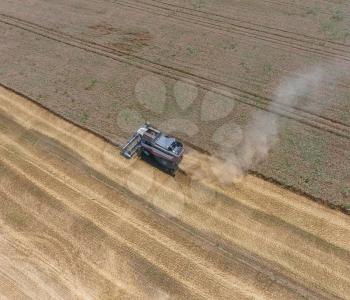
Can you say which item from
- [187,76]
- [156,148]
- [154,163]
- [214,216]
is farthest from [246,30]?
[214,216]

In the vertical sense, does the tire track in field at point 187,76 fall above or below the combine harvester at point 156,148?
above

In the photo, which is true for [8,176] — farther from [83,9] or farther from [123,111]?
[83,9]

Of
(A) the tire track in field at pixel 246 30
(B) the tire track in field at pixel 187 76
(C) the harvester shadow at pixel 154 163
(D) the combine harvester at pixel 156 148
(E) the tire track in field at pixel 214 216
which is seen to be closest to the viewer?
(E) the tire track in field at pixel 214 216

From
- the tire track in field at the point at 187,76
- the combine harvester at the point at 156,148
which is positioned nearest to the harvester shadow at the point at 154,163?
the combine harvester at the point at 156,148

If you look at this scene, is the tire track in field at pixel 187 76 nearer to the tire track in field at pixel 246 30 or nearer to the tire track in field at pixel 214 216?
the tire track in field at pixel 214 216

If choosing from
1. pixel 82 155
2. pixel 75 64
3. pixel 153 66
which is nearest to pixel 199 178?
pixel 82 155

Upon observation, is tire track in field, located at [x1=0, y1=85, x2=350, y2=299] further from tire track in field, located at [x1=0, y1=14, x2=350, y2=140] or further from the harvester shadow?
tire track in field, located at [x1=0, y1=14, x2=350, y2=140]

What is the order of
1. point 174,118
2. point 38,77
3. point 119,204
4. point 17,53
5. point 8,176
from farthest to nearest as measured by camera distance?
1. point 17,53
2. point 38,77
3. point 174,118
4. point 8,176
5. point 119,204
